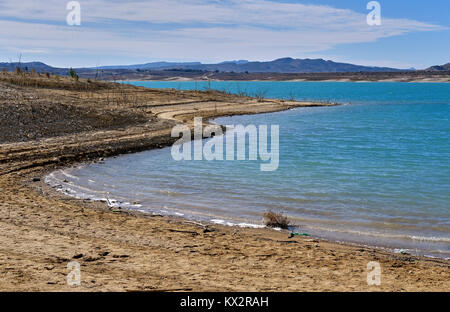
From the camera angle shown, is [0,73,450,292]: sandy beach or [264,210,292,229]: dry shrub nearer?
[0,73,450,292]: sandy beach

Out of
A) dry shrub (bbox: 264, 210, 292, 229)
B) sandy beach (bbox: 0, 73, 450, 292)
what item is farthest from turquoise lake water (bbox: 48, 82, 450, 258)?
sandy beach (bbox: 0, 73, 450, 292)

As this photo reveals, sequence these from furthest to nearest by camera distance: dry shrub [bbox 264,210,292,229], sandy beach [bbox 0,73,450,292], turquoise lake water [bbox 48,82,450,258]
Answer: turquoise lake water [bbox 48,82,450,258], dry shrub [bbox 264,210,292,229], sandy beach [bbox 0,73,450,292]

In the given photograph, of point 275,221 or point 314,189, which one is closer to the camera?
point 275,221

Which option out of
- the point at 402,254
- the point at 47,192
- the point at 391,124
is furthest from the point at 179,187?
the point at 391,124

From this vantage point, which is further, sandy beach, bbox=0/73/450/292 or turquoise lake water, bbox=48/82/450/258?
turquoise lake water, bbox=48/82/450/258

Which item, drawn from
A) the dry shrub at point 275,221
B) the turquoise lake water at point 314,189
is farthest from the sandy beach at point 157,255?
the turquoise lake water at point 314,189

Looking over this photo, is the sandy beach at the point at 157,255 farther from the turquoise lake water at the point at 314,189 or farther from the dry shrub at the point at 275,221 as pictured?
the turquoise lake water at the point at 314,189

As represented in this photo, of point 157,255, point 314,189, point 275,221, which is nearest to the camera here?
point 157,255

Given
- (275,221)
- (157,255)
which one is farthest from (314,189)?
(157,255)

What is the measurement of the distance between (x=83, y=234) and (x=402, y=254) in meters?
5.65

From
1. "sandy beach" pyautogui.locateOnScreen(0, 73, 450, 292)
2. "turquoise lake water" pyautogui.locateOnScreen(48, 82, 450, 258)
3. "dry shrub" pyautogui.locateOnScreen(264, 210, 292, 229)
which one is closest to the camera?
"sandy beach" pyautogui.locateOnScreen(0, 73, 450, 292)

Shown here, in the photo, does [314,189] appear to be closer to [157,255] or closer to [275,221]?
[275,221]

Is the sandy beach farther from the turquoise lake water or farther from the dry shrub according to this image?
the turquoise lake water

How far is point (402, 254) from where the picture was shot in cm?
846
